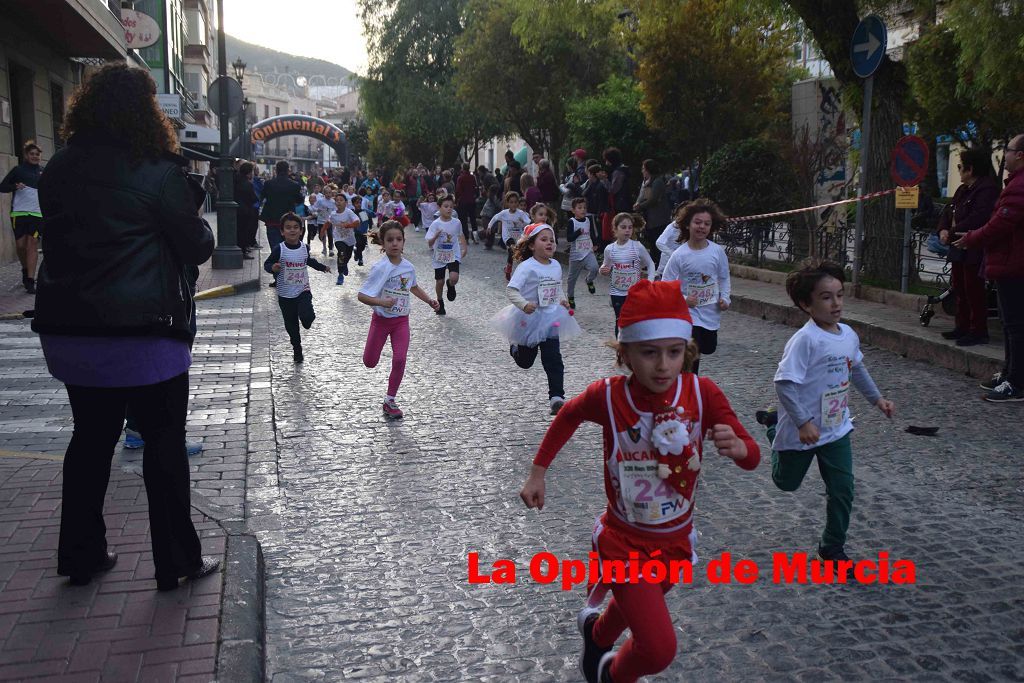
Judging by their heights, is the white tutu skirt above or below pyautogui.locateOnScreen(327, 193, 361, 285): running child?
below

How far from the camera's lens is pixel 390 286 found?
816 centimetres

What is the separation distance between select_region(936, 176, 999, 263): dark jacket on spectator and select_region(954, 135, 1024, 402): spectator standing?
1377 mm

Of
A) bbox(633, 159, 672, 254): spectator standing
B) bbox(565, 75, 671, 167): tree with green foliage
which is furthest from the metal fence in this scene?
bbox(565, 75, 671, 167): tree with green foliage

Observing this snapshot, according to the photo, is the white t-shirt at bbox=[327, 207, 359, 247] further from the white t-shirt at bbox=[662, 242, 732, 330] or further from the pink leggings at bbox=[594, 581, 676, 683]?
the pink leggings at bbox=[594, 581, 676, 683]

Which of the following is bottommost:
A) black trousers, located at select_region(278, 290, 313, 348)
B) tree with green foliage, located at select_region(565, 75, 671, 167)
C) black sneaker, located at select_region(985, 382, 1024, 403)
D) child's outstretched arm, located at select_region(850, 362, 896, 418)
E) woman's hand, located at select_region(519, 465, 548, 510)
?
black sneaker, located at select_region(985, 382, 1024, 403)

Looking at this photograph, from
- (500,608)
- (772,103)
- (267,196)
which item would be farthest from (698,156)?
(500,608)

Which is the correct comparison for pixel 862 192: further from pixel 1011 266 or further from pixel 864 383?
pixel 864 383

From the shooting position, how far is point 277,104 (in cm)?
14575

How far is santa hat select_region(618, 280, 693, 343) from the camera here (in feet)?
10.0

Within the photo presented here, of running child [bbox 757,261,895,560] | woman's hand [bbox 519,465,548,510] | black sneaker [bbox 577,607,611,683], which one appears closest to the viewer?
woman's hand [bbox 519,465,548,510]

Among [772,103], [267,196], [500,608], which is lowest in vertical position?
[500,608]

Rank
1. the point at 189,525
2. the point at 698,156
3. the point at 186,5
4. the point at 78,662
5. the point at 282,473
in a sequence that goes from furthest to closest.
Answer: the point at 186,5, the point at 698,156, the point at 282,473, the point at 189,525, the point at 78,662

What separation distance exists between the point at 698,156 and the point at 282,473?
56.1 ft

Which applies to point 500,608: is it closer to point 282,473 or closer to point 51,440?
point 282,473
